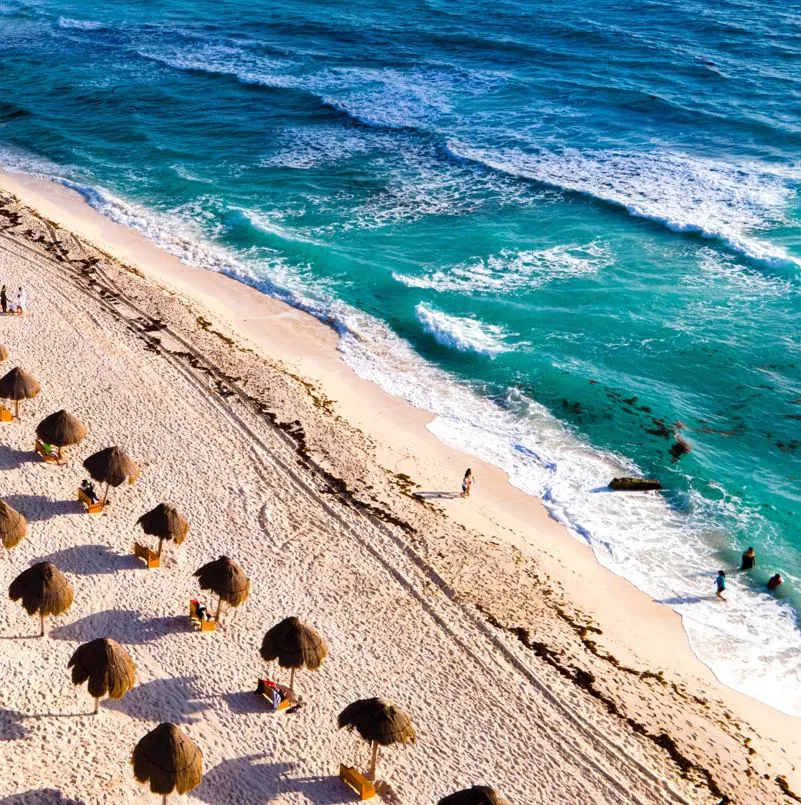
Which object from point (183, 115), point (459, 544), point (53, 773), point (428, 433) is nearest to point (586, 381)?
point (428, 433)

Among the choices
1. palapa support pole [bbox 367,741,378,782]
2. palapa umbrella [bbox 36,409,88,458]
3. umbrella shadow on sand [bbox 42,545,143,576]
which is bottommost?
palapa support pole [bbox 367,741,378,782]

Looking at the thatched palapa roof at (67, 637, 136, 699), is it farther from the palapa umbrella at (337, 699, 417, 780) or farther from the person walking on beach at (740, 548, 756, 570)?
the person walking on beach at (740, 548, 756, 570)

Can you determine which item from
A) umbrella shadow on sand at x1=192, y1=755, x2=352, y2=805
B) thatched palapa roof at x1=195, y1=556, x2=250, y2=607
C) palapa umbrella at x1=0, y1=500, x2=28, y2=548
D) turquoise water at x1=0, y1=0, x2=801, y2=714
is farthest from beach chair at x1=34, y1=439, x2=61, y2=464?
turquoise water at x1=0, y1=0, x2=801, y2=714

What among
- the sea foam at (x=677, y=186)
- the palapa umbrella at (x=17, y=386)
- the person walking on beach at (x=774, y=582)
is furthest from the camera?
the sea foam at (x=677, y=186)

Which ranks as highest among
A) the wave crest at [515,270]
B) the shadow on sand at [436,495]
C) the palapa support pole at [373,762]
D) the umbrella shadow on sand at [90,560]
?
the wave crest at [515,270]

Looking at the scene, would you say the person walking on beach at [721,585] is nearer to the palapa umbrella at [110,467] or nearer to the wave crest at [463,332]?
the wave crest at [463,332]

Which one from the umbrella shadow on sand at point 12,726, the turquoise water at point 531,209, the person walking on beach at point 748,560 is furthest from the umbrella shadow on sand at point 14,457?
the person walking on beach at point 748,560
